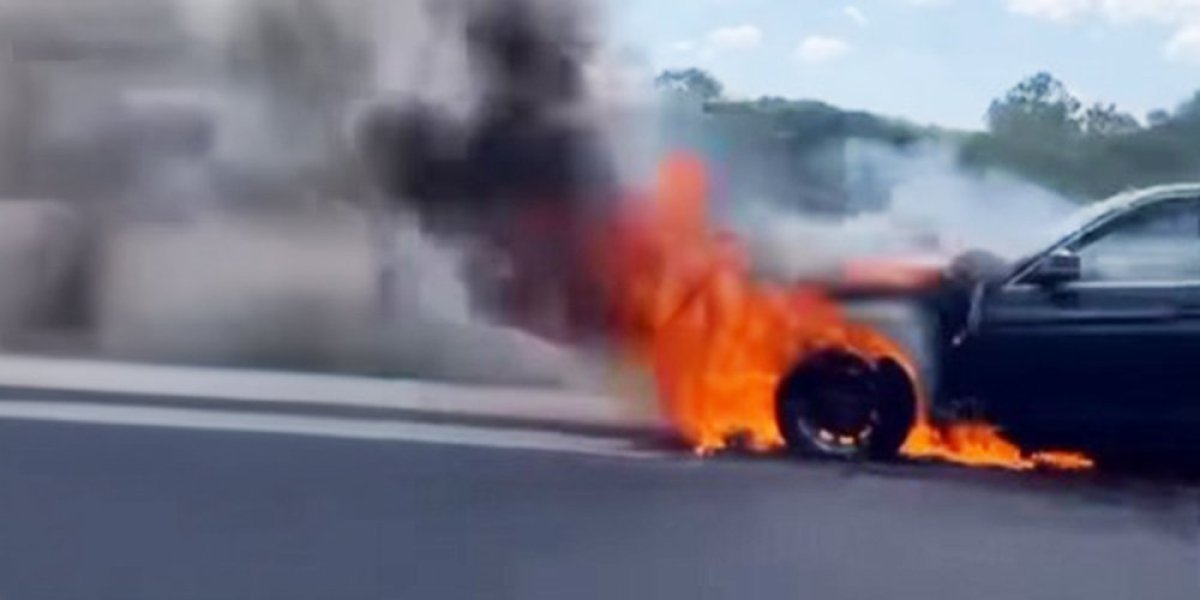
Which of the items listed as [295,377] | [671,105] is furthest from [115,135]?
[671,105]

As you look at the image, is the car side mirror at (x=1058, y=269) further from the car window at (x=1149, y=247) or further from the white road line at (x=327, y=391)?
the white road line at (x=327, y=391)

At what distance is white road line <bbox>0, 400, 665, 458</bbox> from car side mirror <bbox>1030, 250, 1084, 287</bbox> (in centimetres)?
94

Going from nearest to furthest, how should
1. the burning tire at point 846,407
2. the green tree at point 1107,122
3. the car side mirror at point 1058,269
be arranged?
1. the green tree at point 1107,122
2. the car side mirror at point 1058,269
3. the burning tire at point 846,407

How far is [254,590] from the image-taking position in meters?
7.12

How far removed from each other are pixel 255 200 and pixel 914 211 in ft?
4.93

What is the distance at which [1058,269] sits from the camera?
23.4 ft

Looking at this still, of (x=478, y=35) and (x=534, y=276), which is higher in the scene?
(x=478, y=35)

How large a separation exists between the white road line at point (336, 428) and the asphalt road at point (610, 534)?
0.08 feet

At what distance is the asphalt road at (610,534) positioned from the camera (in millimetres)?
7129

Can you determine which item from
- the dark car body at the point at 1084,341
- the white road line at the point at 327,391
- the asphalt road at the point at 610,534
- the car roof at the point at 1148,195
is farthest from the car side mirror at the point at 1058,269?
the white road line at the point at 327,391

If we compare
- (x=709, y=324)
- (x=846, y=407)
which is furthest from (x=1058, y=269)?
(x=709, y=324)

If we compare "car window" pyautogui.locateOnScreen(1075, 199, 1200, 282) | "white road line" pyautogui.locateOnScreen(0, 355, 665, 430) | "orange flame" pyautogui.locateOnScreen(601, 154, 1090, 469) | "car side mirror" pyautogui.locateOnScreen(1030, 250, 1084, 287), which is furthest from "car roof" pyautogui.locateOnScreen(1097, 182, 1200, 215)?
"white road line" pyautogui.locateOnScreen(0, 355, 665, 430)

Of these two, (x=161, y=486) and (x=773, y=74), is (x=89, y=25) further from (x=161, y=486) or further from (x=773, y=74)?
(x=773, y=74)

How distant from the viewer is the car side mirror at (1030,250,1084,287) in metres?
7.10
